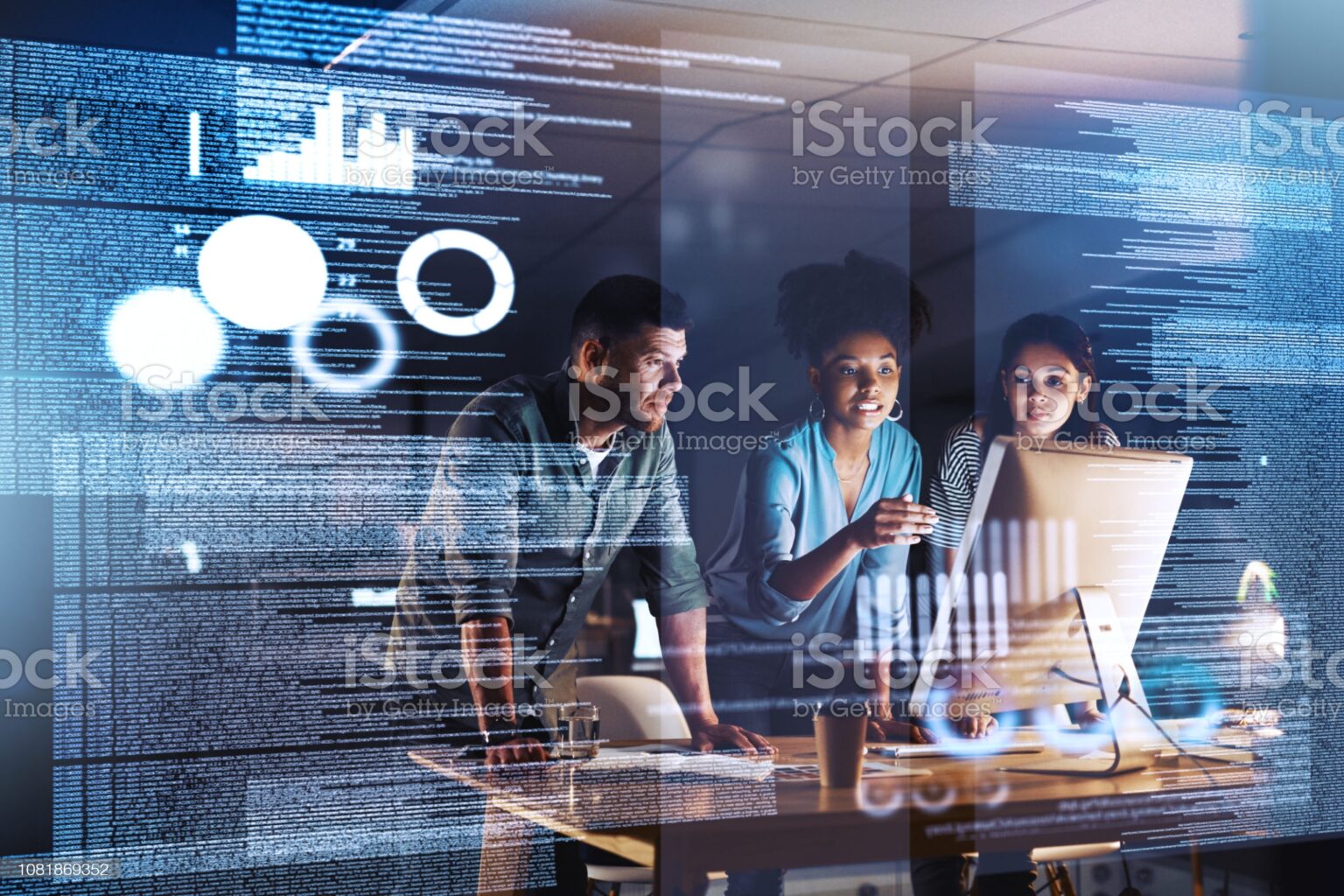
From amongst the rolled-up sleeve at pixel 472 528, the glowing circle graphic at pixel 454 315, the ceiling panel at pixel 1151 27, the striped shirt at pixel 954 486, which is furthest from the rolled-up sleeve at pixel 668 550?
the ceiling panel at pixel 1151 27

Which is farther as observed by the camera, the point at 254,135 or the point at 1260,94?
the point at 1260,94

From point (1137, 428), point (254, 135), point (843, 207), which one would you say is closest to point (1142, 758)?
point (1137, 428)

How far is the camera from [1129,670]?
2.38 metres

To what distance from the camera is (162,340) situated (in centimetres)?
180

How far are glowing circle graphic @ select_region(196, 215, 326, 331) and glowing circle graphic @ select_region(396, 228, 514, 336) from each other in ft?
0.41

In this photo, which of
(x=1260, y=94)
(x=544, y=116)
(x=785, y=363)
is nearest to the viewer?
(x=544, y=116)

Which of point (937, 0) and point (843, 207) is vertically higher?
point (937, 0)

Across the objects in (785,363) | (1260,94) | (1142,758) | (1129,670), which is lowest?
(1142,758)

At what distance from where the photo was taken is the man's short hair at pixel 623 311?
200 centimetres

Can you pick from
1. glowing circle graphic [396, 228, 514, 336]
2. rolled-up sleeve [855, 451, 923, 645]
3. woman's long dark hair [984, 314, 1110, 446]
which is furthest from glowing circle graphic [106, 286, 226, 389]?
woman's long dark hair [984, 314, 1110, 446]

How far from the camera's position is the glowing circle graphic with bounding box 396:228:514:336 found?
1.90 meters

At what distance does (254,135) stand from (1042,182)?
4.56ft

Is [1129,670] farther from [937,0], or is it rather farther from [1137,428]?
[937,0]

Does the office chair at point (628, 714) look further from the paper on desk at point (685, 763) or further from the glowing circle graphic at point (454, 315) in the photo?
the glowing circle graphic at point (454, 315)
